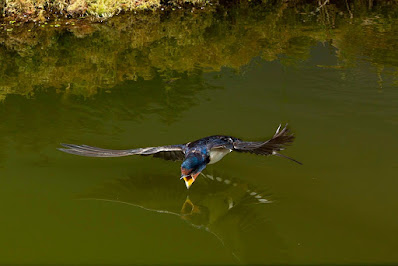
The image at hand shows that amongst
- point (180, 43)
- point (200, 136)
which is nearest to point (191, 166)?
point (200, 136)

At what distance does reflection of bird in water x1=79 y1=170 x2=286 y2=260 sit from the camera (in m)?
4.39

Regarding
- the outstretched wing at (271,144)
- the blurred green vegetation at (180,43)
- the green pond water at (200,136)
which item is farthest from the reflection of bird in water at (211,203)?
the blurred green vegetation at (180,43)

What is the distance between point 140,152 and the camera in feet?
15.9

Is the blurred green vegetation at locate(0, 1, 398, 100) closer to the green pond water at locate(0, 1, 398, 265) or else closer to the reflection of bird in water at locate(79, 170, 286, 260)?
the green pond water at locate(0, 1, 398, 265)

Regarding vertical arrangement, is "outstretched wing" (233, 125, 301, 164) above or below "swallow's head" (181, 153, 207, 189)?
above

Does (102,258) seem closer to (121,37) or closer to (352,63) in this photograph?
(352,63)

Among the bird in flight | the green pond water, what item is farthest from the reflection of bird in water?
the bird in flight

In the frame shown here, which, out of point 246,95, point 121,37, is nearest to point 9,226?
point 246,95

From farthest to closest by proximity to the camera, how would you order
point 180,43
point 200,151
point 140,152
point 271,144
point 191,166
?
point 180,43
point 140,152
point 200,151
point 191,166
point 271,144

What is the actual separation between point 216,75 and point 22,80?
286 centimetres

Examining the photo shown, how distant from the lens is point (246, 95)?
7039 millimetres

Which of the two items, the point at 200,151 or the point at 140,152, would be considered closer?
the point at 200,151

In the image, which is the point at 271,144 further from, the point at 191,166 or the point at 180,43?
the point at 180,43

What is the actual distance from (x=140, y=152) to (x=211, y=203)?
2.53ft
